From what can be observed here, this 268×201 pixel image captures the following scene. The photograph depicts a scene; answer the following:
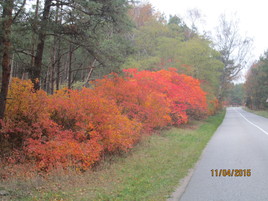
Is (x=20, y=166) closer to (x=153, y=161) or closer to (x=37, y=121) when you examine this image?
(x=37, y=121)

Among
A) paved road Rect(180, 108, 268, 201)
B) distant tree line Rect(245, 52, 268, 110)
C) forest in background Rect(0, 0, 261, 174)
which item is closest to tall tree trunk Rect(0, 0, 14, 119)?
forest in background Rect(0, 0, 261, 174)

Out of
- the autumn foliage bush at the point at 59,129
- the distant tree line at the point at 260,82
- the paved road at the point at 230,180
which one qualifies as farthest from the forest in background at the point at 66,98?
the distant tree line at the point at 260,82

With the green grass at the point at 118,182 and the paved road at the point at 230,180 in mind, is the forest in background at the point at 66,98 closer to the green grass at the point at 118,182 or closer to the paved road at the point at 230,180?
the green grass at the point at 118,182

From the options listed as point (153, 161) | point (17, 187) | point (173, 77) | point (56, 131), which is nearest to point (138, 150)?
point (153, 161)
